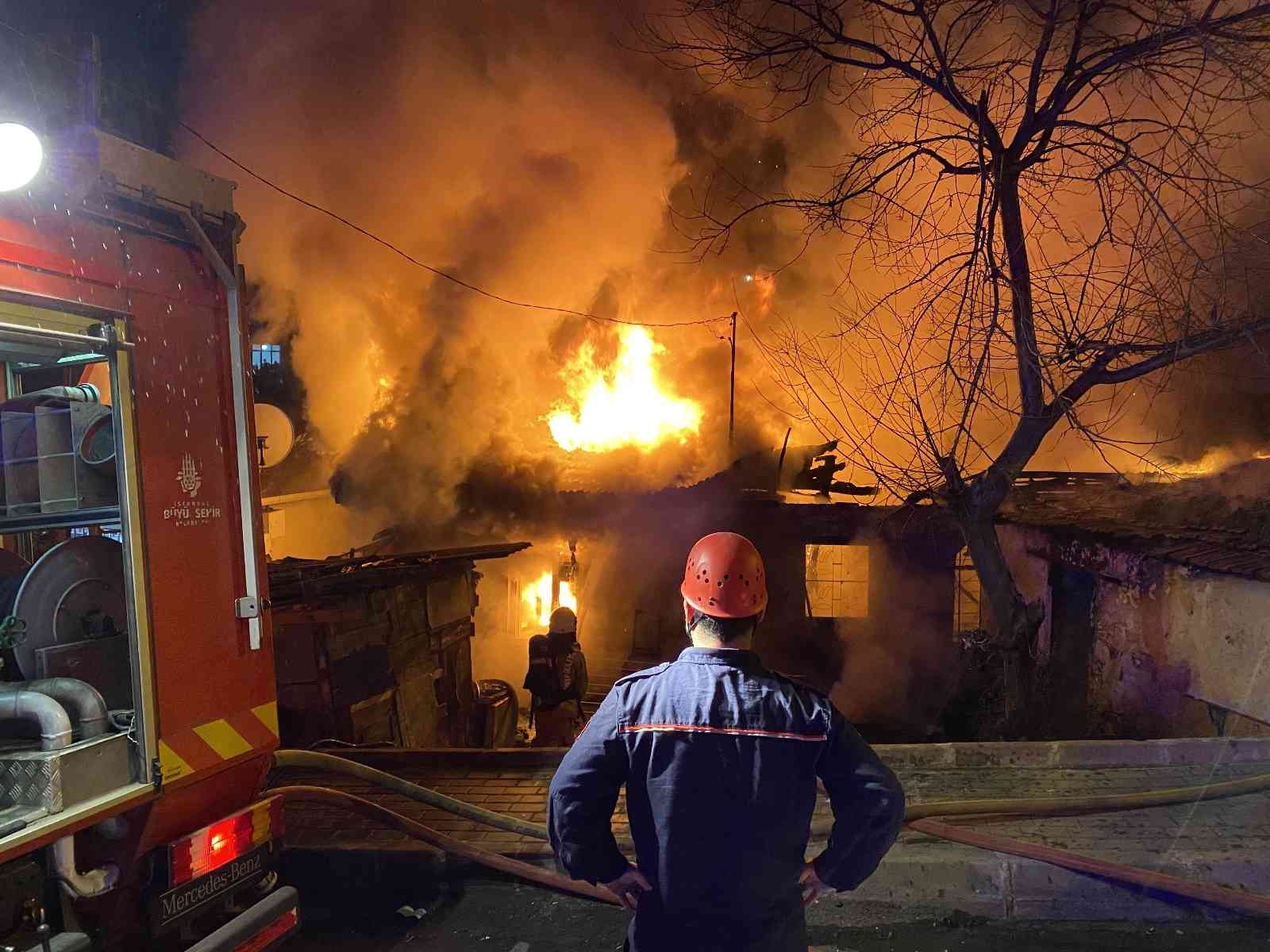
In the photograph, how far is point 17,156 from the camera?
2348mm

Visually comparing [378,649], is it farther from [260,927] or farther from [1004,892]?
[1004,892]

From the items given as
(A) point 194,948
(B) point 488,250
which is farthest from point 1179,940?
(B) point 488,250

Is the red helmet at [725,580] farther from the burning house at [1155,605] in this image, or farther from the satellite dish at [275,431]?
the satellite dish at [275,431]

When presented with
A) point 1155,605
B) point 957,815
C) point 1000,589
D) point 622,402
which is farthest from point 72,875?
point 622,402

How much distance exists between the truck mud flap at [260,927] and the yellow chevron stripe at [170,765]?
2.24ft

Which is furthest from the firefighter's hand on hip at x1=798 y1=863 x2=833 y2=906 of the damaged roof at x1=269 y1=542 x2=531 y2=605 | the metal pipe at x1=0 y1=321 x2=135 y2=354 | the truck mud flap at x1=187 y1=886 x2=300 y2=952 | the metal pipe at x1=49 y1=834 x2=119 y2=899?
the damaged roof at x1=269 y1=542 x2=531 y2=605

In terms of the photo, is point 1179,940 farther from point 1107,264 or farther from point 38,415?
point 1107,264

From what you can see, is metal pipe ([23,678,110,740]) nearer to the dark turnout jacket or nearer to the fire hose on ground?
the fire hose on ground

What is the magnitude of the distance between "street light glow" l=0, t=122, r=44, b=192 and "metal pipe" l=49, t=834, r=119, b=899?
2.12 m

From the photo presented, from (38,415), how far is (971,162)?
7.38 m

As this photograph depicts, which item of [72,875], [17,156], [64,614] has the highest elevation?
[17,156]

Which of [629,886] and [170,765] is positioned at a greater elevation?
[170,765]

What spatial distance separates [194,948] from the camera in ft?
9.37

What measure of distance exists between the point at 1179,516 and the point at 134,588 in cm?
1146
